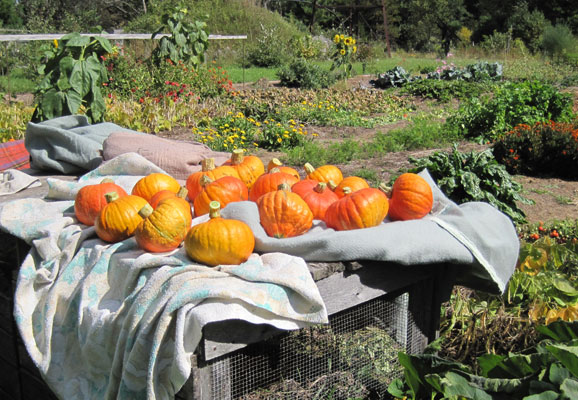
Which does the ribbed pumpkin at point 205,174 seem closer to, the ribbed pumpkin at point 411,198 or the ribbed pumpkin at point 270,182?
the ribbed pumpkin at point 270,182

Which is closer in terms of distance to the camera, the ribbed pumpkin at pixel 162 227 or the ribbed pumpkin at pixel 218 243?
the ribbed pumpkin at pixel 218 243

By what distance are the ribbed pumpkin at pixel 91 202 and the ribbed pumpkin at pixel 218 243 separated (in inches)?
25.4

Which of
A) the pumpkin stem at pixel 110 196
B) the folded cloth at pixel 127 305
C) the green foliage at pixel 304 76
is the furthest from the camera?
the green foliage at pixel 304 76

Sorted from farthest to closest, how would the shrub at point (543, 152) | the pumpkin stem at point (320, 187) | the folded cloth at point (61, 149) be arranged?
the shrub at point (543, 152), the folded cloth at point (61, 149), the pumpkin stem at point (320, 187)

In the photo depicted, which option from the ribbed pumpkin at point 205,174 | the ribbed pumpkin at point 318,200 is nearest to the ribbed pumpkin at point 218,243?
the ribbed pumpkin at point 318,200

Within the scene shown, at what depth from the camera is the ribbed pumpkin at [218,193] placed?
2535 millimetres

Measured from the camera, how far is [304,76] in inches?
560

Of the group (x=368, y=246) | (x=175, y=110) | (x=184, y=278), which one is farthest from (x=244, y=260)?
(x=175, y=110)

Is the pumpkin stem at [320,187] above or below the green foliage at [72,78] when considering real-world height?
below

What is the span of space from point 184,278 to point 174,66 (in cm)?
1004

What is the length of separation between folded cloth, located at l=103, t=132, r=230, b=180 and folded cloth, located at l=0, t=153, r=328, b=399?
41.8 inches

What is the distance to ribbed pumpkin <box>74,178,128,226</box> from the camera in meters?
2.51

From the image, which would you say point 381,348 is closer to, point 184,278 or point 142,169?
point 184,278

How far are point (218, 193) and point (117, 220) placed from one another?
1.53ft
